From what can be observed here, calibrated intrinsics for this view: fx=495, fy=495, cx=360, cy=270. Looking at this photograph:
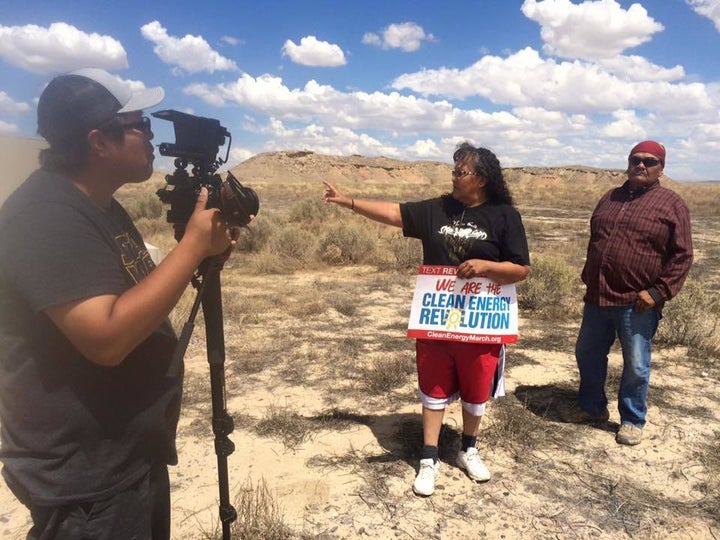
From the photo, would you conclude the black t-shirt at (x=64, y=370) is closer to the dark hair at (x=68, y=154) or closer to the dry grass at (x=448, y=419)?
the dark hair at (x=68, y=154)

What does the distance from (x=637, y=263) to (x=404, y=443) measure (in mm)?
1994

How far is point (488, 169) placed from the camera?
2.72 meters

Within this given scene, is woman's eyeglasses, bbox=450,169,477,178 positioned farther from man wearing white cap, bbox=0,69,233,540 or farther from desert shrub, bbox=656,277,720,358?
desert shrub, bbox=656,277,720,358

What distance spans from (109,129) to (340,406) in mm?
3203

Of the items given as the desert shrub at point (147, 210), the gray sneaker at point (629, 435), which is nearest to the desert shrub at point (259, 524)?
the gray sneaker at point (629, 435)

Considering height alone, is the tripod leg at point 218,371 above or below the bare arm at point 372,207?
below

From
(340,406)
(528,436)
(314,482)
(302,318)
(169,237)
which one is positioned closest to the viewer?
Result: (314,482)

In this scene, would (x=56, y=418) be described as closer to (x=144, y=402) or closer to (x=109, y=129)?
(x=144, y=402)

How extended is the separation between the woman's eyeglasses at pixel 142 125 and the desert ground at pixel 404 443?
1.97 metres

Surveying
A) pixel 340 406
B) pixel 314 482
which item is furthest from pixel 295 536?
pixel 340 406

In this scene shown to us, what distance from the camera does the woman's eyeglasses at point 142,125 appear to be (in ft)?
4.11

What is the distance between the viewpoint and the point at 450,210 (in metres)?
2.82

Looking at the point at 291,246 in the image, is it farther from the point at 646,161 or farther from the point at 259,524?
the point at 259,524

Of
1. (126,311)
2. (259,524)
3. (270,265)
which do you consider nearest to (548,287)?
(270,265)
